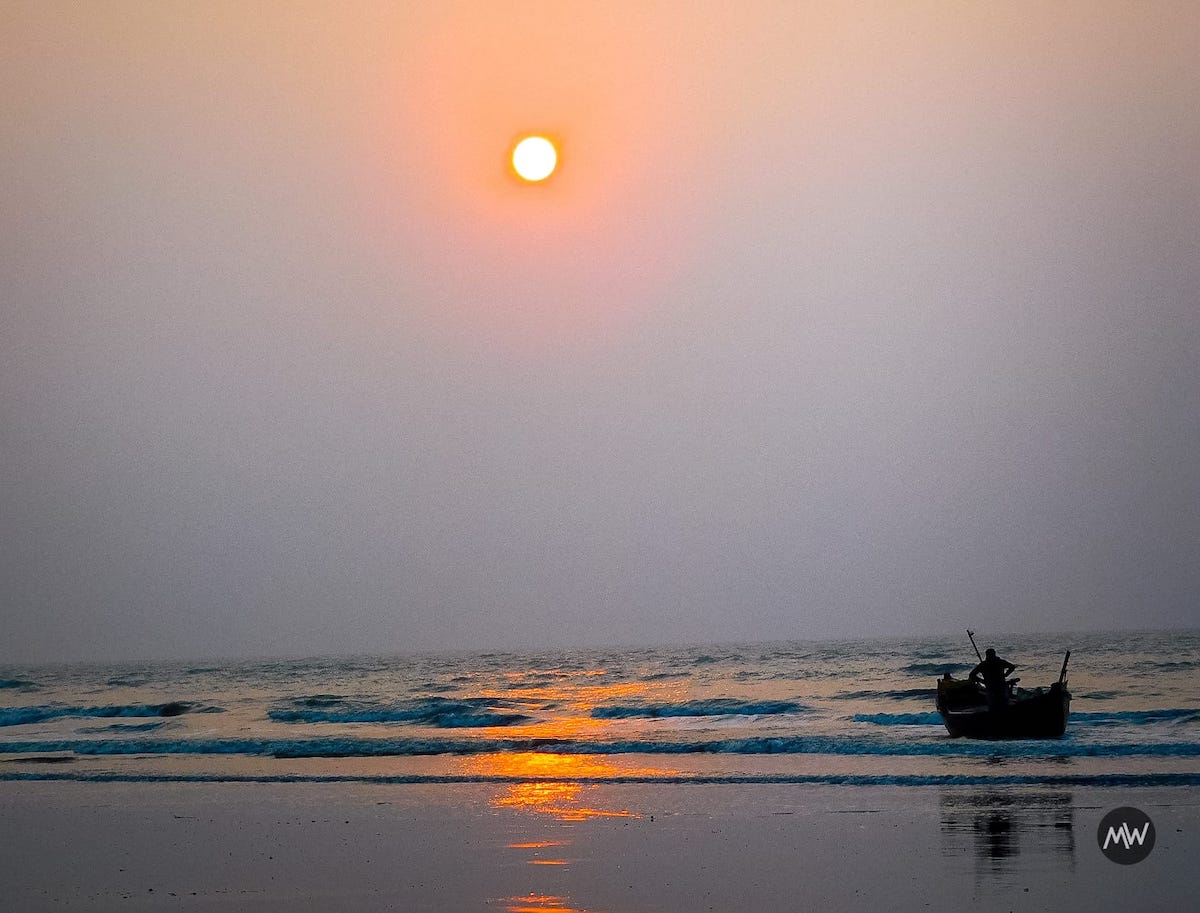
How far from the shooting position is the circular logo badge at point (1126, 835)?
1112cm

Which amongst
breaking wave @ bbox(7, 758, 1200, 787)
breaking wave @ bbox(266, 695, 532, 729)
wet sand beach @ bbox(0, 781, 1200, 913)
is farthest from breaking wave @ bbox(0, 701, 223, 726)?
wet sand beach @ bbox(0, 781, 1200, 913)

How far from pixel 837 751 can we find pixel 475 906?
1278 centimetres

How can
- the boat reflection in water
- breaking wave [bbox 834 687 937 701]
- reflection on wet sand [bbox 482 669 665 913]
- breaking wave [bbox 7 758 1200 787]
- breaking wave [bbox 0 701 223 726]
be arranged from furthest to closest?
1. breaking wave [bbox 0 701 223 726]
2. breaking wave [bbox 834 687 937 701]
3. breaking wave [bbox 7 758 1200 787]
4. the boat reflection in water
5. reflection on wet sand [bbox 482 669 665 913]

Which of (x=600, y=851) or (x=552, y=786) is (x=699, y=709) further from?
(x=600, y=851)

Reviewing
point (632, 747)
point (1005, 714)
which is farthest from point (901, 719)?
point (632, 747)

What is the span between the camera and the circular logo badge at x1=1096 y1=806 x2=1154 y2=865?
36.5ft

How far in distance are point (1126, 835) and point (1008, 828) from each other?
3.71ft

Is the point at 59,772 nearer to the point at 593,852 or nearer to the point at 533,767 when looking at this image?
the point at 533,767

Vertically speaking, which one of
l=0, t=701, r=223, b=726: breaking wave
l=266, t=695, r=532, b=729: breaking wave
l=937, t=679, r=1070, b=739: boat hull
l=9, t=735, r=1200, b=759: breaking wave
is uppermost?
l=937, t=679, r=1070, b=739: boat hull

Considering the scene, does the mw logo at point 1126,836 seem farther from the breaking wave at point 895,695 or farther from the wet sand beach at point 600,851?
the breaking wave at point 895,695

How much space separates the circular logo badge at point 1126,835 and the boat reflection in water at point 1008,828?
0.31 meters

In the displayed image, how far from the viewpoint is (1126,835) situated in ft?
39.0

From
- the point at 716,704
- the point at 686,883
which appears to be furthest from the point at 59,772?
the point at 716,704

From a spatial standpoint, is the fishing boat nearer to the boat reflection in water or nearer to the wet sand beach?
the wet sand beach
